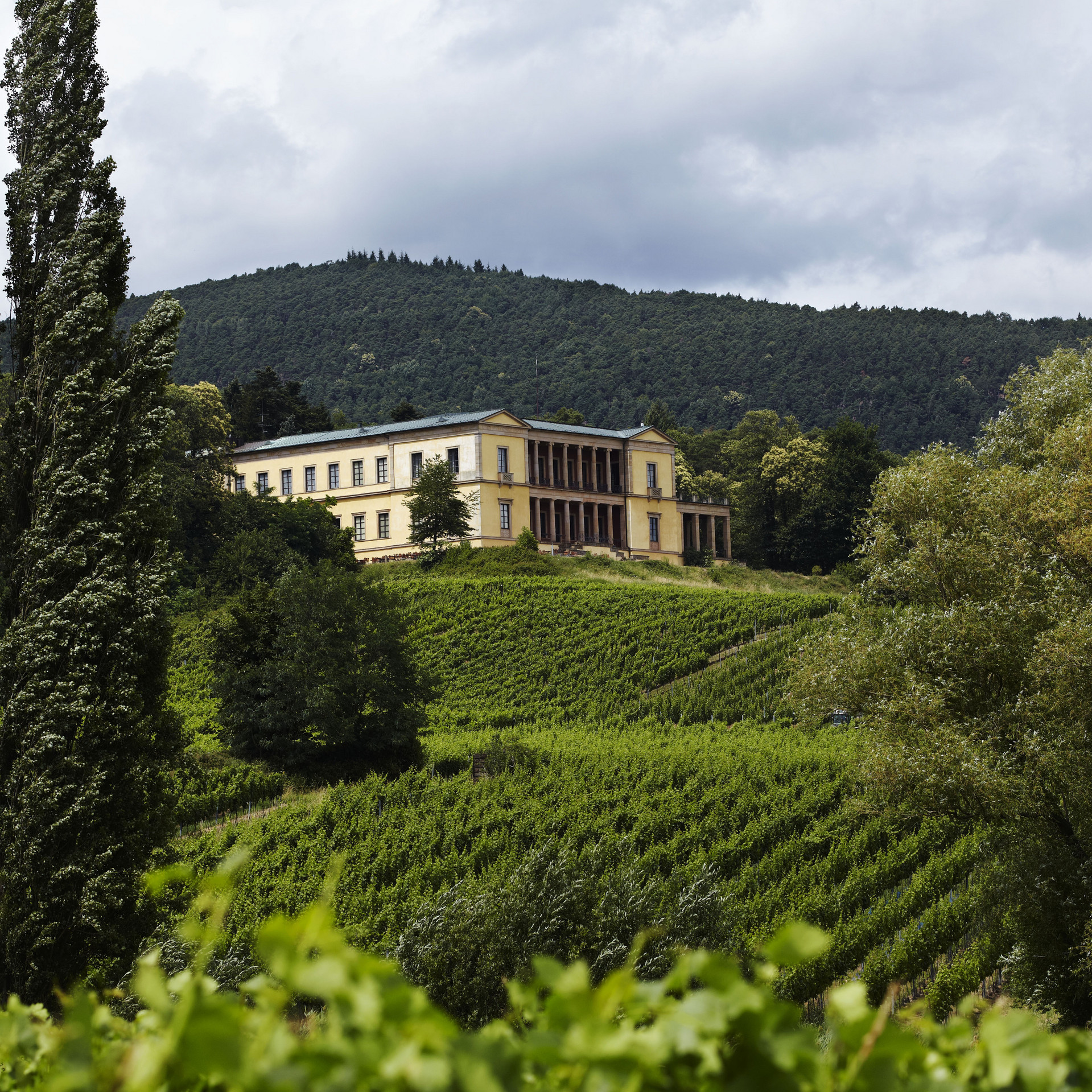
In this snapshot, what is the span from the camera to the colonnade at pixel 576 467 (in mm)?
74250

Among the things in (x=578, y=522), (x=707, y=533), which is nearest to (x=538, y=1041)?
(x=578, y=522)

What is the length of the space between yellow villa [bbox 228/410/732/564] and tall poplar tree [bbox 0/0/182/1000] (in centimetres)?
5069

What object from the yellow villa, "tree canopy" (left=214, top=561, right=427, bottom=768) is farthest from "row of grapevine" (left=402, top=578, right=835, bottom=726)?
the yellow villa

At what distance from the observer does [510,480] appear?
71.1 metres

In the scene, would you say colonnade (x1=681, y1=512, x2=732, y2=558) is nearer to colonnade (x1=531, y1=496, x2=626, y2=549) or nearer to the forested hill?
colonnade (x1=531, y1=496, x2=626, y2=549)

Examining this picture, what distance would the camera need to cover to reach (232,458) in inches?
3014

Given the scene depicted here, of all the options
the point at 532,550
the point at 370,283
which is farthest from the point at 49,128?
the point at 370,283

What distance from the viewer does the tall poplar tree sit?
14.6 metres

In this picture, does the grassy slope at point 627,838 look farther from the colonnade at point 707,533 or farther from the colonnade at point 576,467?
the colonnade at point 707,533

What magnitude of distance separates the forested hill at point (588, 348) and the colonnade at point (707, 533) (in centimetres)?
5200

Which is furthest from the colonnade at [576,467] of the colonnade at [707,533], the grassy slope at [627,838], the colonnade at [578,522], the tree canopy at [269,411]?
the grassy slope at [627,838]

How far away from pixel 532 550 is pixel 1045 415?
45315mm

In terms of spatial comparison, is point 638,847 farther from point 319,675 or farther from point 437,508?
point 437,508

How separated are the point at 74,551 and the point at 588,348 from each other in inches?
5783
